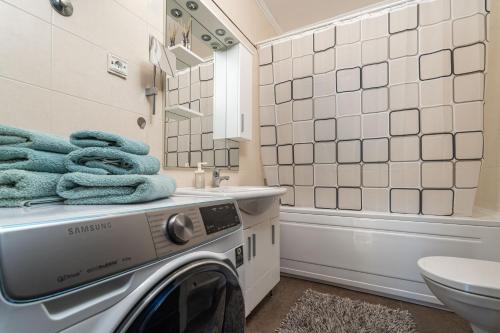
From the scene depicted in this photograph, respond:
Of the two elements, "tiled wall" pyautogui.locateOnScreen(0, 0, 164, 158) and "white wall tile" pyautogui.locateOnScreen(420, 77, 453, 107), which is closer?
"tiled wall" pyautogui.locateOnScreen(0, 0, 164, 158)

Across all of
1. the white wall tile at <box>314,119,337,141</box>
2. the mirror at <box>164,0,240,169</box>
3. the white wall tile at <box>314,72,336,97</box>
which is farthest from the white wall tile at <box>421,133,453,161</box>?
the mirror at <box>164,0,240,169</box>

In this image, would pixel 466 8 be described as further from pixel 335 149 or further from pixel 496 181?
pixel 496 181

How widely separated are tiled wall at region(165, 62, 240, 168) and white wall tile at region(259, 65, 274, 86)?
2.05 ft

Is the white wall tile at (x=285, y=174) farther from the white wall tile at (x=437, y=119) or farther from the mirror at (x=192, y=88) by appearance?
the white wall tile at (x=437, y=119)

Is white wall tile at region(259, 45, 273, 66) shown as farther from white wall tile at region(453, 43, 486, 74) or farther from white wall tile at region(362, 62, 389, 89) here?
white wall tile at region(453, 43, 486, 74)

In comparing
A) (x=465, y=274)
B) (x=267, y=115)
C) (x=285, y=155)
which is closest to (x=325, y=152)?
(x=285, y=155)

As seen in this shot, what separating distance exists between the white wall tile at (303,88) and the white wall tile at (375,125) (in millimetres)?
462

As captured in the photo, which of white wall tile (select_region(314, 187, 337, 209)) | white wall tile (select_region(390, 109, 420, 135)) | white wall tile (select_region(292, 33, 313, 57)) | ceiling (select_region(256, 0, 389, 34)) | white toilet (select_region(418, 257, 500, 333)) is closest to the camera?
white toilet (select_region(418, 257, 500, 333))

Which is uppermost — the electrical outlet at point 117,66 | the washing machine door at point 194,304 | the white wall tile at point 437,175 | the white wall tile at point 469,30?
the white wall tile at point 469,30

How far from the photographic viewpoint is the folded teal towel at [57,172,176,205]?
0.53 m

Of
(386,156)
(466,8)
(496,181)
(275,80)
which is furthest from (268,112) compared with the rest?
(496,181)

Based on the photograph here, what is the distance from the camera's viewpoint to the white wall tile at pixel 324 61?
5.85 feet

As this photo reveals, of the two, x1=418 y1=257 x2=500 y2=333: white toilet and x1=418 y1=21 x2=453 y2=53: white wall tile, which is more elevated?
x1=418 y1=21 x2=453 y2=53: white wall tile

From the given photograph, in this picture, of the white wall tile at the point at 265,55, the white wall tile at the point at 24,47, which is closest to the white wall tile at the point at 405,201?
the white wall tile at the point at 265,55
